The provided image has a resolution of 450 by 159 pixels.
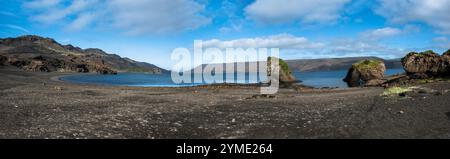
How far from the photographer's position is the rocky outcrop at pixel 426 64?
56.7m

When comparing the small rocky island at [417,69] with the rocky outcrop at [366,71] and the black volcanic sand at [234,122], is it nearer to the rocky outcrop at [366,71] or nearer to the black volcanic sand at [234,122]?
the rocky outcrop at [366,71]

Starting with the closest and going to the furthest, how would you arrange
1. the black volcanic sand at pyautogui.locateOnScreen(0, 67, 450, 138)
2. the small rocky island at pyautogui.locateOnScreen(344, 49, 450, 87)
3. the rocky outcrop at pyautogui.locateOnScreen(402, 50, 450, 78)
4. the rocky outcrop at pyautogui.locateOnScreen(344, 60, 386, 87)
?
the black volcanic sand at pyautogui.locateOnScreen(0, 67, 450, 138)
the small rocky island at pyautogui.locateOnScreen(344, 49, 450, 87)
the rocky outcrop at pyautogui.locateOnScreen(402, 50, 450, 78)
the rocky outcrop at pyautogui.locateOnScreen(344, 60, 386, 87)

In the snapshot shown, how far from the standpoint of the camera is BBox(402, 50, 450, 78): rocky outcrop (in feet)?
186

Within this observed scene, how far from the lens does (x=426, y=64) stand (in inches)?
2539

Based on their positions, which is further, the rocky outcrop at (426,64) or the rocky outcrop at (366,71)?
the rocky outcrop at (366,71)

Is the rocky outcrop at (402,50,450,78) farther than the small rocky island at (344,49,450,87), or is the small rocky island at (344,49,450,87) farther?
the rocky outcrop at (402,50,450,78)

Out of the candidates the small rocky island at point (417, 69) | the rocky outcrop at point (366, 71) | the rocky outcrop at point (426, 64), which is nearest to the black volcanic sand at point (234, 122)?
the small rocky island at point (417, 69)

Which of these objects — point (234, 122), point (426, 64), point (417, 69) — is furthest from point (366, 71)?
point (234, 122)

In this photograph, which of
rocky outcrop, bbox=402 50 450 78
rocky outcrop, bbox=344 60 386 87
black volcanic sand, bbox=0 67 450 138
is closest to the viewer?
black volcanic sand, bbox=0 67 450 138

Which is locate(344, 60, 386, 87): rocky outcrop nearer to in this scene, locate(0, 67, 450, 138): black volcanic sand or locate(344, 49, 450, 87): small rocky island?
locate(344, 49, 450, 87): small rocky island

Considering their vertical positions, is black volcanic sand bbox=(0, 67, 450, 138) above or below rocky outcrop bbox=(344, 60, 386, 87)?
below

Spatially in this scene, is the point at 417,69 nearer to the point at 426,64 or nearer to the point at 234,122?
the point at 426,64

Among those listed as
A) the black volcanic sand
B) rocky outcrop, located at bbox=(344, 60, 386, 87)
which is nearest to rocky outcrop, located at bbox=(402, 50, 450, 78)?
rocky outcrop, located at bbox=(344, 60, 386, 87)
